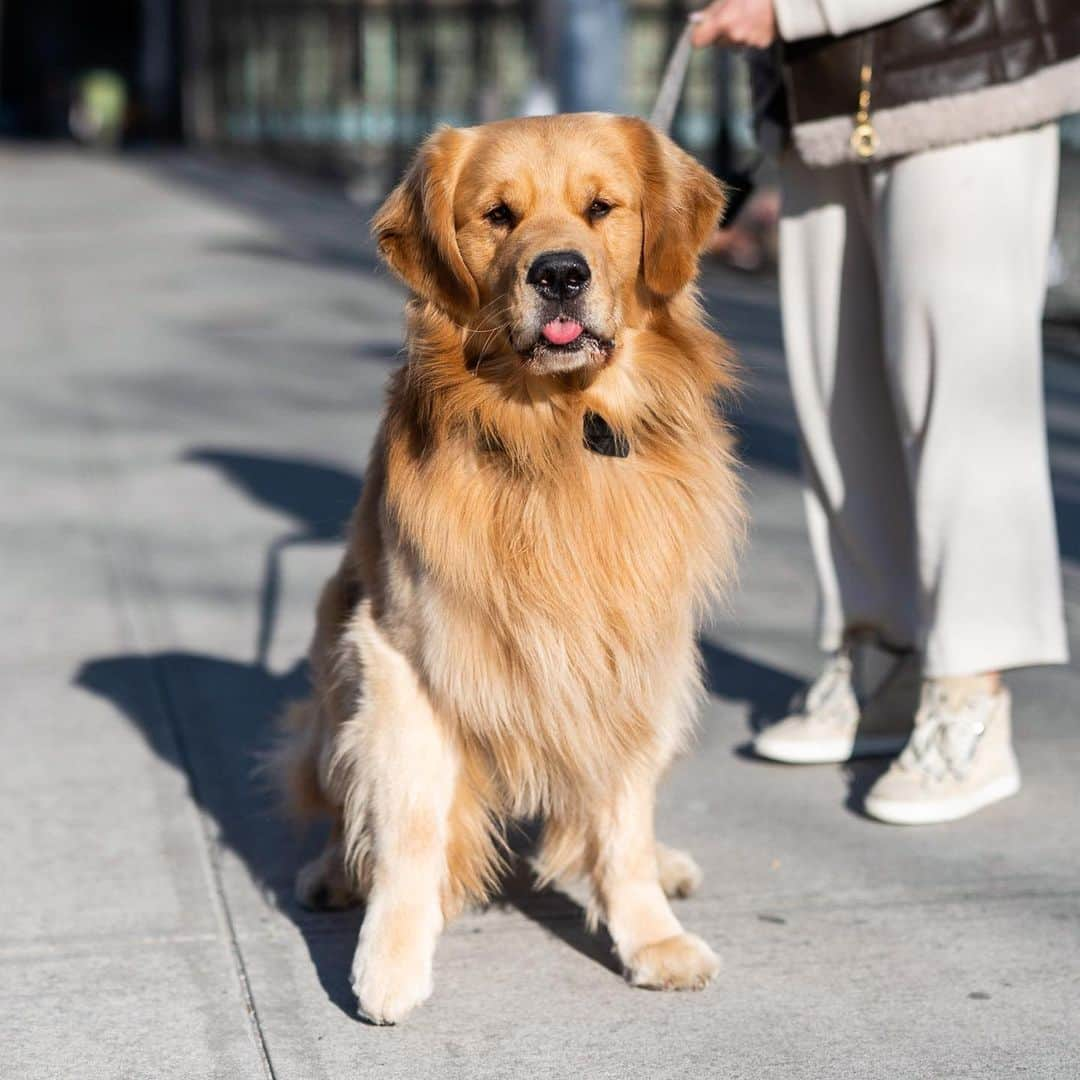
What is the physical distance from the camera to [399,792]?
3.29 m

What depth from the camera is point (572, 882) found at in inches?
146

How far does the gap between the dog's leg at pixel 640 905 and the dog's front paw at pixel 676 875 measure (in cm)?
18

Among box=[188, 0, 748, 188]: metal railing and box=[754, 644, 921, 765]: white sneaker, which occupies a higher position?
box=[188, 0, 748, 188]: metal railing

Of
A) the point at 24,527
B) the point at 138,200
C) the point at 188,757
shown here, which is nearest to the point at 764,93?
the point at 188,757

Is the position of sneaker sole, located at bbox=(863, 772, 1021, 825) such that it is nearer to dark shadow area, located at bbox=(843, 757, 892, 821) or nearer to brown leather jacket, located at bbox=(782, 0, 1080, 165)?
dark shadow area, located at bbox=(843, 757, 892, 821)

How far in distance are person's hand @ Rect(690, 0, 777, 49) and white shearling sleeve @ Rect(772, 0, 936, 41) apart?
0.03m

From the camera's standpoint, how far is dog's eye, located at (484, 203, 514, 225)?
3364 mm

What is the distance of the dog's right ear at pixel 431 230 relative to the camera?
3365mm

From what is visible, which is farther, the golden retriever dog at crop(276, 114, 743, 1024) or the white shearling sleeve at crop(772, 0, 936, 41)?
the white shearling sleeve at crop(772, 0, 936, 41)

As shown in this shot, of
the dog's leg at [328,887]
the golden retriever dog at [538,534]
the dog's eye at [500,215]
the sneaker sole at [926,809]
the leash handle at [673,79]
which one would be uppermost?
the leash handle at [673,79]

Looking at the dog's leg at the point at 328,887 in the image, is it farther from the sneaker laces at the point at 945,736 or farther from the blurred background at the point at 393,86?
the blurred background at the point at 393,86

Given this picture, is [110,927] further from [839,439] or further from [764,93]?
[764,93]

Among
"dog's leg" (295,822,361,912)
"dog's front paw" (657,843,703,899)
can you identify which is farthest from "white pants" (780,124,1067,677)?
"dog's leg" (295,822,361,912)

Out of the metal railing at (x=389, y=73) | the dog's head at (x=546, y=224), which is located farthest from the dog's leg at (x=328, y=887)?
the metal railing at (x=389, y=73)
